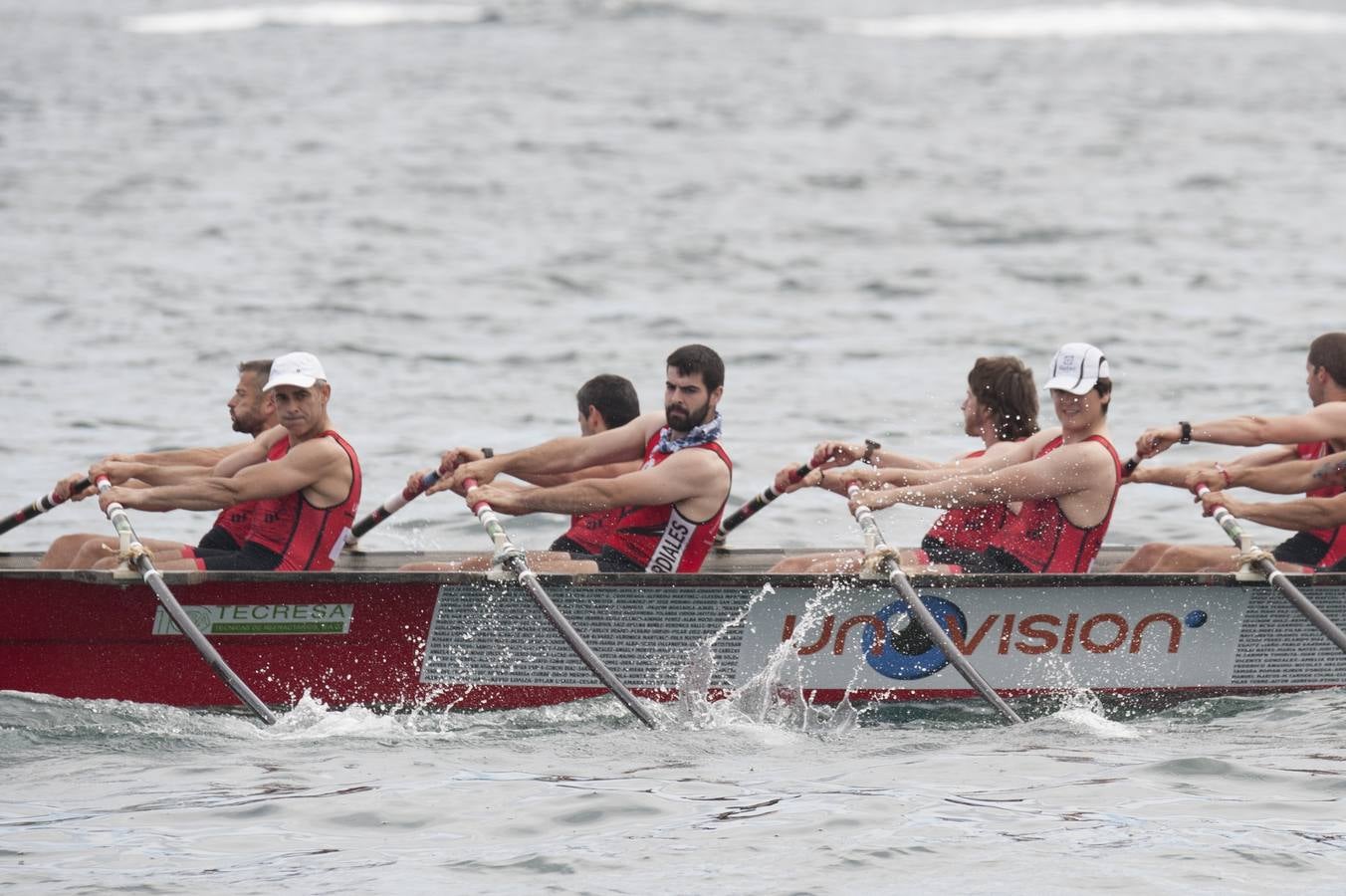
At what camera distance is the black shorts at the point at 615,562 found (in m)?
10.6

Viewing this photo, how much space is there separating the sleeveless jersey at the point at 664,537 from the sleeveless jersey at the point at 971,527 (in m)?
1.27

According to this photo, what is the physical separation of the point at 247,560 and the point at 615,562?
200 cm

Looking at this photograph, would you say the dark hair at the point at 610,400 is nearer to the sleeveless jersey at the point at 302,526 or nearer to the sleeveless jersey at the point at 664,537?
the sleeveless jersey at the point at 664,537

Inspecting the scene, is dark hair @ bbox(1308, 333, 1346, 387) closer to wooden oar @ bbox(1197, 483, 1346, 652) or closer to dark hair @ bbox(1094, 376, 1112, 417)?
wooden oar @ bbox(1197, 483, 1346, 652)

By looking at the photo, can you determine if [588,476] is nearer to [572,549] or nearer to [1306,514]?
[572,549]

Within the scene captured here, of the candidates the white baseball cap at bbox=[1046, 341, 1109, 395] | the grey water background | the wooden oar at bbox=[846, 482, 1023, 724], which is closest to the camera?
the grey water background

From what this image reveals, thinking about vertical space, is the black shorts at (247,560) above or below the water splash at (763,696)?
above

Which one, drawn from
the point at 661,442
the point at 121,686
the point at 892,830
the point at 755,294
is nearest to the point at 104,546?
the point at 121,686

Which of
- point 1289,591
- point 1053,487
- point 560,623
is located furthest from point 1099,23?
point 560,623

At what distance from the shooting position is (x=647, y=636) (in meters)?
10.2

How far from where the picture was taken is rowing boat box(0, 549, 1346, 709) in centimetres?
997

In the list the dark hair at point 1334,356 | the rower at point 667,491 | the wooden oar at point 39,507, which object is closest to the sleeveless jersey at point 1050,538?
the dark hair at point 1334,356

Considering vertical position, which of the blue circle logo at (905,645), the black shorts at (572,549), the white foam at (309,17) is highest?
the white foam at (309,17)

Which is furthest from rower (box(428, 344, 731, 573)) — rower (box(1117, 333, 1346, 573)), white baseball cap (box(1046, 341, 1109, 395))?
rower (box(1117, 333, 1346, 573))
